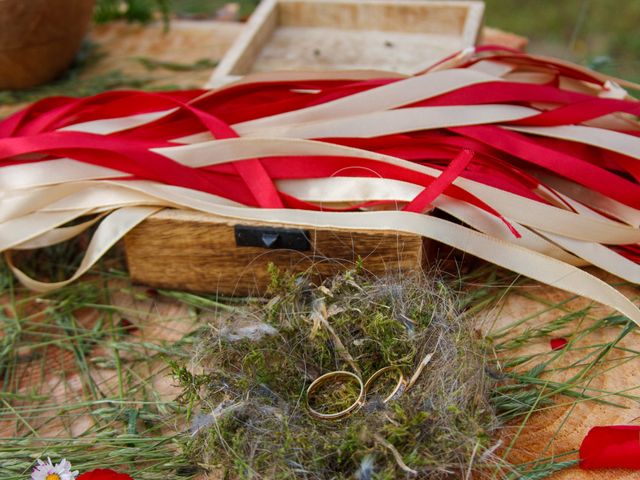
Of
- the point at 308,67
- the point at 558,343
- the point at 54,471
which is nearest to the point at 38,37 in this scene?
the point at 308,67

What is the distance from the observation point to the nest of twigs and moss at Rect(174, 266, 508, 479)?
3.22 feet

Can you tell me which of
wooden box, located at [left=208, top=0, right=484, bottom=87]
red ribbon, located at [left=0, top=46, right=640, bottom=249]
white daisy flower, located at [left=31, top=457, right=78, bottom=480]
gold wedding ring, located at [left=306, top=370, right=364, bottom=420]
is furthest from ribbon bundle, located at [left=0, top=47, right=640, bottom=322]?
wooden box, located at [left=208, top=0, right=484, bottom=87]

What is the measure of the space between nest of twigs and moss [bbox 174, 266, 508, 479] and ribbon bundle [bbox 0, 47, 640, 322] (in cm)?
17

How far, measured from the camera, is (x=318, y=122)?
1478mm

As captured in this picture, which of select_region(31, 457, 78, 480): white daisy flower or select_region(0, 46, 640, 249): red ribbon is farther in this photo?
select_region(0, 46, 640, 249): red ribbon

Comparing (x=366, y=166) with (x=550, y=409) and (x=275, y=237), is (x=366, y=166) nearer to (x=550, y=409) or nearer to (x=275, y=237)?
(x=275, y=237)

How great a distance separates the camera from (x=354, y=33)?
7.45 feet

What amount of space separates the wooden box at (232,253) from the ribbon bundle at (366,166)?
3 centimetres

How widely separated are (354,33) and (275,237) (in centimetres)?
114

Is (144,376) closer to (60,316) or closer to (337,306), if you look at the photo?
(60,316)

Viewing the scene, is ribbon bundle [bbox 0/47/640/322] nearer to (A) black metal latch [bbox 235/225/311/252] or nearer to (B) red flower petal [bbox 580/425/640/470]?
(A) black metal latch [bbox 235/225/311/252]

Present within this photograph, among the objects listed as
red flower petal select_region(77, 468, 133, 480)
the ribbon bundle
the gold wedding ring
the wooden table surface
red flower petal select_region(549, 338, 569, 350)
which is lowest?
red flower petal select_region(77, 468, 133, 480)

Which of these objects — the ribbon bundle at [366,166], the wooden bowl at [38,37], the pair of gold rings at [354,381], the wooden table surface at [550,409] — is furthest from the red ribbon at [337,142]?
the wooden bowl at [38,37]

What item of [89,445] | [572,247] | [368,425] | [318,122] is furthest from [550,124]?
[89,445]
